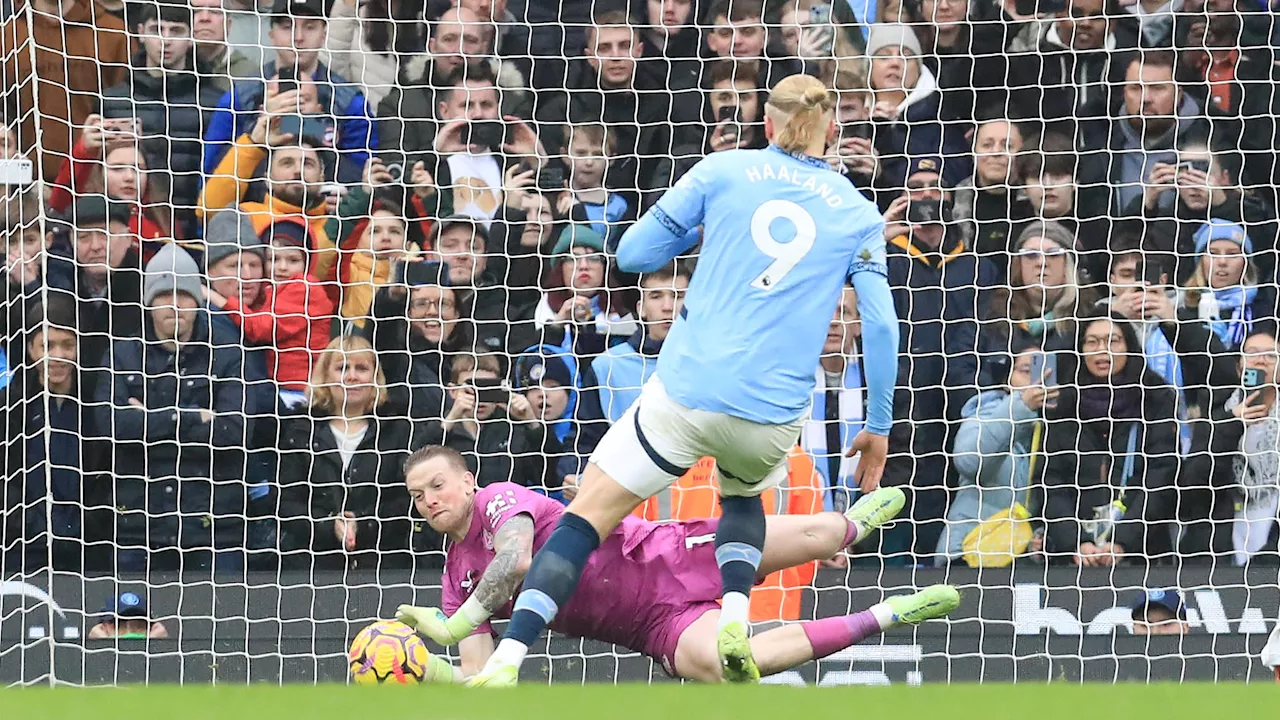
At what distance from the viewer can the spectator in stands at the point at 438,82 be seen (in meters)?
7.72

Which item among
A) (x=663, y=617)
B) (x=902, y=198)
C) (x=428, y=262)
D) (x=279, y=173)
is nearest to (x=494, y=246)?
(x=428, y=262)

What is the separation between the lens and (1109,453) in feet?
24.3

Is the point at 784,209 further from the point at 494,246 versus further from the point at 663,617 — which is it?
the point at 494,246

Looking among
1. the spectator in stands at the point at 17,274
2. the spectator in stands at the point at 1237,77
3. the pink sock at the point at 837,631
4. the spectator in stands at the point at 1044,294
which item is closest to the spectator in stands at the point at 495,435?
the spectator in stands at the point at 17,274

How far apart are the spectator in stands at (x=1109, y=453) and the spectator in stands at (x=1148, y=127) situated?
2.28 feet

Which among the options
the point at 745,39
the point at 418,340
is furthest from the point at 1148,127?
the point at 418,340

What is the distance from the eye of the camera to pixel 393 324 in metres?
7.50

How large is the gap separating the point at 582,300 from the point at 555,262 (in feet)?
0.73

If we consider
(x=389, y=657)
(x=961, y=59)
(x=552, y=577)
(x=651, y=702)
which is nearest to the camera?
(x=651, y=702)

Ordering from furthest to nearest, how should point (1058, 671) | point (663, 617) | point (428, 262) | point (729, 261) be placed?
point (428, 262)
point (1058, 671)
point (663, 617)
point (729, 261)

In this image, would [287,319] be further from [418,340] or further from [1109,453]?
[1109,453]

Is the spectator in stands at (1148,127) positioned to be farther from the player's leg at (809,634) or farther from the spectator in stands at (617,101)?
the player's leg at (809,634)

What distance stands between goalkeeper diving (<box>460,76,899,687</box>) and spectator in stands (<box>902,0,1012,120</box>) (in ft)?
11.0

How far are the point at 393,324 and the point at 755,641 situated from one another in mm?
2456
